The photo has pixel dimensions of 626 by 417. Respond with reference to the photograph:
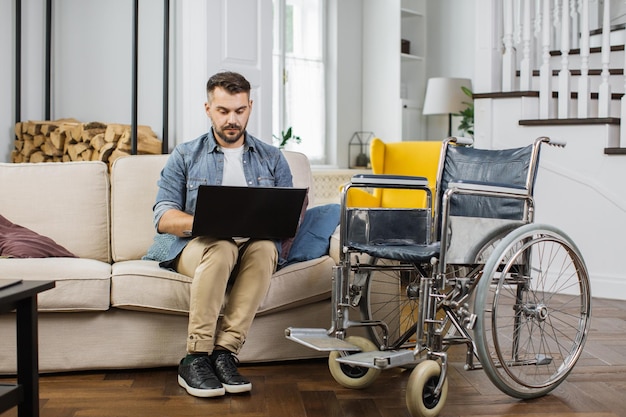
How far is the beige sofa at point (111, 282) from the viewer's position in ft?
8.73

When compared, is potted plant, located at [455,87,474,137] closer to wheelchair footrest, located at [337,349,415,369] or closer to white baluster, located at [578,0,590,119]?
white baluster, located at [578,0,590,119]

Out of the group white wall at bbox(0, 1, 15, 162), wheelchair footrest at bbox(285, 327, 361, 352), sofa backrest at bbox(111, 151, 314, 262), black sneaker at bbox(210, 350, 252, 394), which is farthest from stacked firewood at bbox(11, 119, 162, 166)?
wheelchair footrest at bbox(285, 327, 361, 352)

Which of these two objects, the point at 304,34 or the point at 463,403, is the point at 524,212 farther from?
the point at 304,34

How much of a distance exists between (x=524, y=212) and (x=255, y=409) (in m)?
1.04

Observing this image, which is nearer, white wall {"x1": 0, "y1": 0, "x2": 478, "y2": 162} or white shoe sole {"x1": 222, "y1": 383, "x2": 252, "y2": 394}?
white shoe sole {"x1": 222, "y1": 383, "x2": 252, "y2": 394}

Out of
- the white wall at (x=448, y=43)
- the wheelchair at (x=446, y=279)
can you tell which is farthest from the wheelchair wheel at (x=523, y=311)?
the white wall at (x=448, y=43)

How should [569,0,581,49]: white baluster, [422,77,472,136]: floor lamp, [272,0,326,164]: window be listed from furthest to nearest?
[272,0,326,164]: window < [422,77,472,136]: floor lamp < [569,0,581,49]: white baluster

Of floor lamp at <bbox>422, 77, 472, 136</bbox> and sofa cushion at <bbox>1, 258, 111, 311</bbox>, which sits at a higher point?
floor lamp at <bbox>422, 77, 472, 136</bbox>

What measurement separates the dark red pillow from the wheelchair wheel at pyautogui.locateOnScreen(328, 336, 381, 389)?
1106 millimetres

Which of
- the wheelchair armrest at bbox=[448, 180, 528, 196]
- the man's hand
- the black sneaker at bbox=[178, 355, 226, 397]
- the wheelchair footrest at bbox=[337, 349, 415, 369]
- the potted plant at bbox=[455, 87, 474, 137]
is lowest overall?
the black sneaker at bbox=[178, 355, 226, 397]

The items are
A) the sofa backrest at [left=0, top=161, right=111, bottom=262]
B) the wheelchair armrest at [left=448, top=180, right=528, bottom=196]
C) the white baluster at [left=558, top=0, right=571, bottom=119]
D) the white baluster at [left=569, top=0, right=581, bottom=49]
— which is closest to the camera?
the wheelchair armrest at [left=448, top=180, right=528, bottom=196]

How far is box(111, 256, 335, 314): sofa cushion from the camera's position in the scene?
2.68 m

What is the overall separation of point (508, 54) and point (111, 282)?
306 centimetres

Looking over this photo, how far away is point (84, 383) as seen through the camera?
8.61 feet
